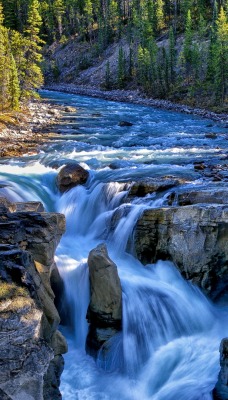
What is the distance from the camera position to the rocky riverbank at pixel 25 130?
27.0 m

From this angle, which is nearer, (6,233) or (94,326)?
(6,233)

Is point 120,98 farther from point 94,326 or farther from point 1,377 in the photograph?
point 1,377

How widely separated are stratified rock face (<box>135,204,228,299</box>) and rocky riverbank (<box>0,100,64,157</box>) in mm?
15004

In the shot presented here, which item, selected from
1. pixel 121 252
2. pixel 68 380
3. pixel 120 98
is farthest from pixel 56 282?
pixel 120 98

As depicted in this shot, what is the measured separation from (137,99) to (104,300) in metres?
57.0

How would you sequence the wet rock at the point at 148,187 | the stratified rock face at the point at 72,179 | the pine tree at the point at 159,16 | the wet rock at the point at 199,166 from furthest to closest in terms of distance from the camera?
the pine tree at the point at 159,16, the wet rock at the point at 199,166, the stratified rock face at the point at 72,179, the wet rock at the point at 148,187

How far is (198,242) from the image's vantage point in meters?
13.0

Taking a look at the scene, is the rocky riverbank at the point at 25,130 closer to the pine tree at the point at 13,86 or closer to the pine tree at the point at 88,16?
the pine tree at the point at 13,86

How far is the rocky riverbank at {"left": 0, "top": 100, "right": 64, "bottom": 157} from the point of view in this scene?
27.0 meters

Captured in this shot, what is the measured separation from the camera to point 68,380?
10203 mm

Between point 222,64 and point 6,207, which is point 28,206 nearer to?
point 6,207

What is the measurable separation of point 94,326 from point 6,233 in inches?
160

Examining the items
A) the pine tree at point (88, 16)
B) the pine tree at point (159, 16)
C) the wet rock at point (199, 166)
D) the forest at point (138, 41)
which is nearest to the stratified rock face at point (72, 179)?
the wet rock at point (199, 166)

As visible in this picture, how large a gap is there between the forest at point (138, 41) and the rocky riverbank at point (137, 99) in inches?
89.9
